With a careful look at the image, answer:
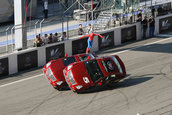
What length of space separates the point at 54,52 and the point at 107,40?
4677 mm

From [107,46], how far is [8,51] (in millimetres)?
7613

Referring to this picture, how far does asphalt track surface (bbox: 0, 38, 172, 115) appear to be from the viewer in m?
14.6

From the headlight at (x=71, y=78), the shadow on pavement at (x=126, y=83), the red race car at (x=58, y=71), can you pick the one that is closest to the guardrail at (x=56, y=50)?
the red race car at (x=58, y=71)

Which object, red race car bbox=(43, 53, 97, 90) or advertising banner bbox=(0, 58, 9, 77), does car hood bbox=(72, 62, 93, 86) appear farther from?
advertising banner bbox=(0, 58, 9, 77)

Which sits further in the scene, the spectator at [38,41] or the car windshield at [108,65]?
the spectator at [38,41]

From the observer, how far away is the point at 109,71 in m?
16.5

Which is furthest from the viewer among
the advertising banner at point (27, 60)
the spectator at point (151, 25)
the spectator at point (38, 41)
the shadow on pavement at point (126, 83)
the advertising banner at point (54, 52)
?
the spectator at point (151, 25)

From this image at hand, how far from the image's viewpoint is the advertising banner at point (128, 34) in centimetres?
2730

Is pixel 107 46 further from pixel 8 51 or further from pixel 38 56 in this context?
pixel 8 51

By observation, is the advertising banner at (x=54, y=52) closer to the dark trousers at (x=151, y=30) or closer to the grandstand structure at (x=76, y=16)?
the grandstand structure at (x=76, y=16)

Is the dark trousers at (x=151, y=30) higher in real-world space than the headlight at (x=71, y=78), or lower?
higher

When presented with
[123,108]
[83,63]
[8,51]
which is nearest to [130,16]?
[8,51]

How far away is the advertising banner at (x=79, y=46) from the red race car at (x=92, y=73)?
25.0 ft

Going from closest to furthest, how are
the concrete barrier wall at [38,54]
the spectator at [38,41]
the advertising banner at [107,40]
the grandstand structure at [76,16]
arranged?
the concrete barrier wall at [38,54] < the spectator at [38,41] < the grandstand structure at [76,16] < the advertising banner at [107,40]
